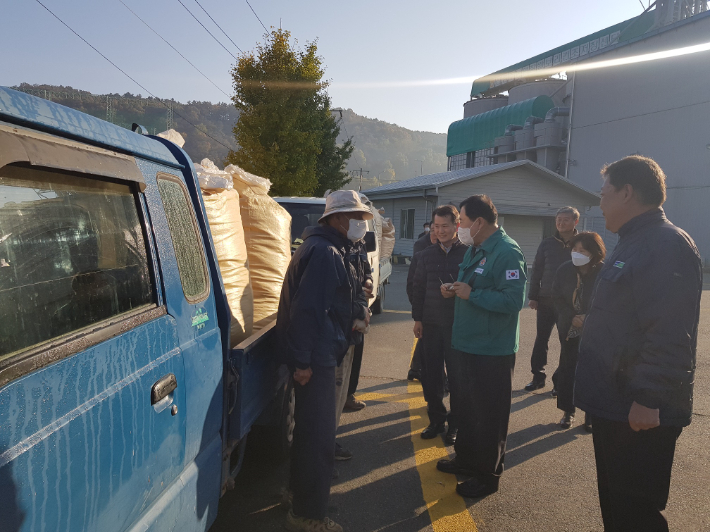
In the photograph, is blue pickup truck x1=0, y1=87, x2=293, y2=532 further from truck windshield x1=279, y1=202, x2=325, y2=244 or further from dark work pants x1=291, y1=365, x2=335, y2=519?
truck windshield x1=279, y1=202, x2=325, y2=244

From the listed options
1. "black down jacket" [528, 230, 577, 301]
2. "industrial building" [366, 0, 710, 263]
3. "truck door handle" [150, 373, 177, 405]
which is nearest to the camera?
"truck door handle" [150, 373, 177, 405]

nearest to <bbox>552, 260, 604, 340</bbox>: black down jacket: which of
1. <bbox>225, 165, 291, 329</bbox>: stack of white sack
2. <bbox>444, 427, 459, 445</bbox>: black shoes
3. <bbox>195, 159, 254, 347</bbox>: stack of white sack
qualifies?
<bbox>444, 427, 459, 445</bbox>: black shoes

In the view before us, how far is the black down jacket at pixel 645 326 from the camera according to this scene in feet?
6.79

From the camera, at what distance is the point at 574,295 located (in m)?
4.75

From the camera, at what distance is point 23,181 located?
1.37m

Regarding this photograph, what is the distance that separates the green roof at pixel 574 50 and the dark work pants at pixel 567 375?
1311 inches

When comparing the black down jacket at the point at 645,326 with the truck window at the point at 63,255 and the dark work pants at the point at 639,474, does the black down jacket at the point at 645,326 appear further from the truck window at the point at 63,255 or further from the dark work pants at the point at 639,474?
the truck window at the point at 63,255

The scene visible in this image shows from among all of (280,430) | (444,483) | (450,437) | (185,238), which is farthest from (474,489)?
(185,238)

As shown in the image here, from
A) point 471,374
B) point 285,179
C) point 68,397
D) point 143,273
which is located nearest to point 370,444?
point 471,374

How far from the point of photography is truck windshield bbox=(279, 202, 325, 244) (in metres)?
6.83

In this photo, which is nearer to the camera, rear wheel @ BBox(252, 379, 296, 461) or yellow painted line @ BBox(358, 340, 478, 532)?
yellow painted line @ BBox(358, 340, 478, 532)

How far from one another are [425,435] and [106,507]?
3.21 meters

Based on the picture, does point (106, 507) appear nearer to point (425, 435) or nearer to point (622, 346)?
point (622, 346)

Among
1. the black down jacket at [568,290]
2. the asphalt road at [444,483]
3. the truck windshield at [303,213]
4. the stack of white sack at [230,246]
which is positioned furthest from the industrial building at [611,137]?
the stack of white sack at [230,246]
